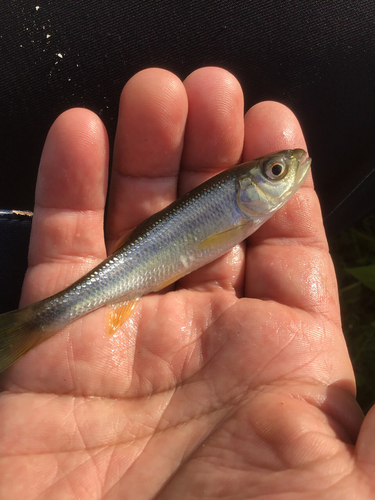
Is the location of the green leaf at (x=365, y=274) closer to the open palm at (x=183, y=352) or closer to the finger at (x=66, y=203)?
the open palm at (x=183, y=352)

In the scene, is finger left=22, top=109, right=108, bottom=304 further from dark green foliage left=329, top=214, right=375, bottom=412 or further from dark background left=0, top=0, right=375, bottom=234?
dark green foliage left=329, top=214, right=375, bottom=412

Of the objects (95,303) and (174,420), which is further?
(95,303)

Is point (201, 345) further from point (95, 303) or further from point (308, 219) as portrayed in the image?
point (308, 219)

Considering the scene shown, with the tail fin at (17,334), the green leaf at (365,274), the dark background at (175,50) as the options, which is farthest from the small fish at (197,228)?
the green leaf at (365,274)

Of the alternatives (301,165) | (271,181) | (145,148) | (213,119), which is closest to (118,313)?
(145,148)

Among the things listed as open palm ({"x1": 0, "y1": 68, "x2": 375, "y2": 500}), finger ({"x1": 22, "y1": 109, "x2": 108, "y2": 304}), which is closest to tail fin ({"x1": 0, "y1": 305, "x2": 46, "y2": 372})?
open palm ({"x1": 0, "y1": 68, "x2": 375, "y2": 500})

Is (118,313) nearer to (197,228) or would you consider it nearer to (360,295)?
(197,228)

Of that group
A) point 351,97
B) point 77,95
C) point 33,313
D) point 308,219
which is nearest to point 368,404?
point 308,219
